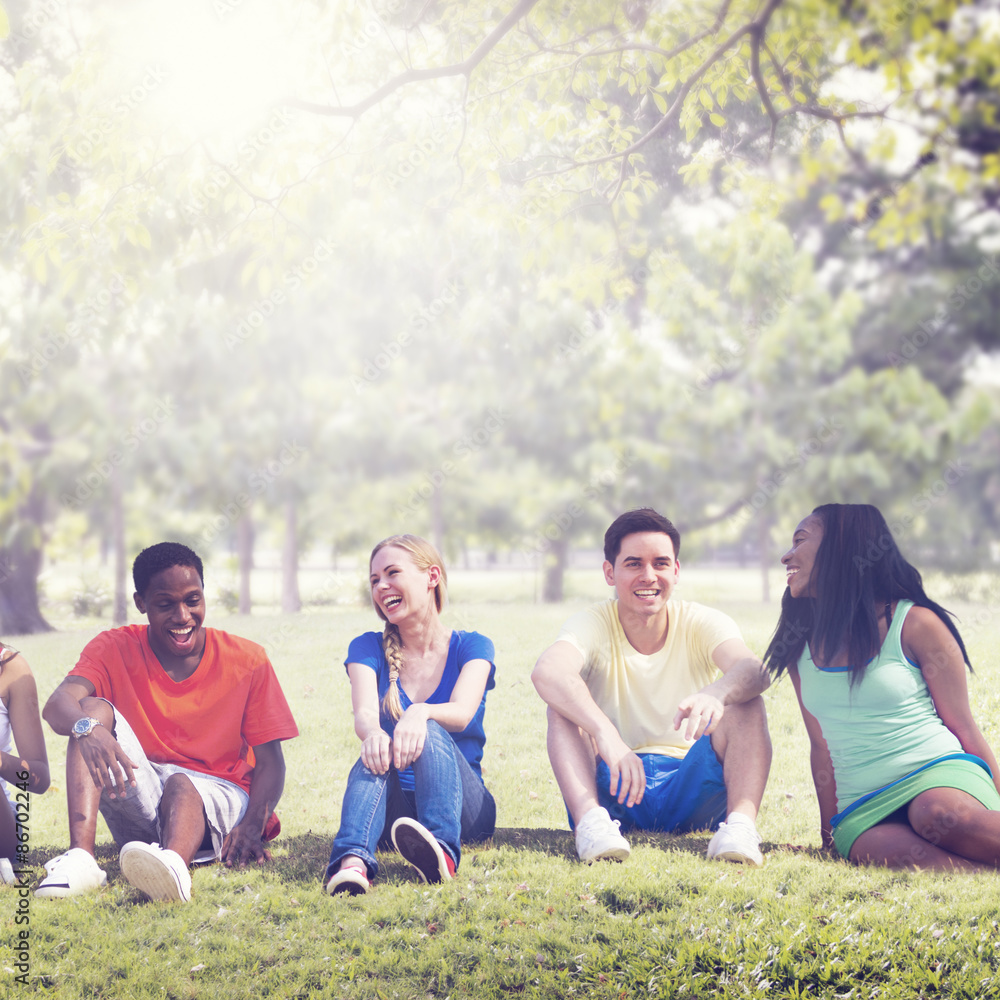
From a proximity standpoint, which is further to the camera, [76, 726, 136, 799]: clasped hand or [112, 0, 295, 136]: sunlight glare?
[112, 0, 295, 136]: sunlight glare

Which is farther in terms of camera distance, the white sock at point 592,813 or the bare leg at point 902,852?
the white sock at point 592,813

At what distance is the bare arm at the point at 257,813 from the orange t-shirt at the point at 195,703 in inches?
2.6

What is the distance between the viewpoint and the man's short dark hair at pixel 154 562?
123 inches

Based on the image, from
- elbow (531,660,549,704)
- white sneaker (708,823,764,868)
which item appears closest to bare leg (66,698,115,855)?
elbow (531,660,549,704)

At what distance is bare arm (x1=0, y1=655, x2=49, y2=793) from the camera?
302 cm

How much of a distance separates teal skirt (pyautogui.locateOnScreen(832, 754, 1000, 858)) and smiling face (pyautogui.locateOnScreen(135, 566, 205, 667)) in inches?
86.0

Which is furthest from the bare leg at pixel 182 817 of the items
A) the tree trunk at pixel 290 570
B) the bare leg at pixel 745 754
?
the tree trunk at pixel 290 570

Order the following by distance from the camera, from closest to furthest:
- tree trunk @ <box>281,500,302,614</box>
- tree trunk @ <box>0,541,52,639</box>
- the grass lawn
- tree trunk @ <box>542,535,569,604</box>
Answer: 1. the grass lawn
2. tree trunk @ <box>0,541,52,639</box>
3. tree trunk @ <box>281,500,302,614</box>
4. tree trunk @ <box>542,535,569,604</box>

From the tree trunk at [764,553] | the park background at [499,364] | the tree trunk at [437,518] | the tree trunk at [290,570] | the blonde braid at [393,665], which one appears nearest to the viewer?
the park background at [499,364]

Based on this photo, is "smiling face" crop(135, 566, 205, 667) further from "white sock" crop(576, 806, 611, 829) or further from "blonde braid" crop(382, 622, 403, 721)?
"white sock" crop(576, 806, 611, 829)

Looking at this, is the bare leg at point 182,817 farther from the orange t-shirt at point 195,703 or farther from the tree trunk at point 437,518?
the tree trunk at point 437,518

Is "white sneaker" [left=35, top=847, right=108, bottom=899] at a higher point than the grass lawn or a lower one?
higher

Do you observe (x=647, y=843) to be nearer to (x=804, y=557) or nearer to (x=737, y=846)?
(x=737, y=846)

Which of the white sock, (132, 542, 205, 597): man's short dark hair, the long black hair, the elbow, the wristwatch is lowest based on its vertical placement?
the white sock
